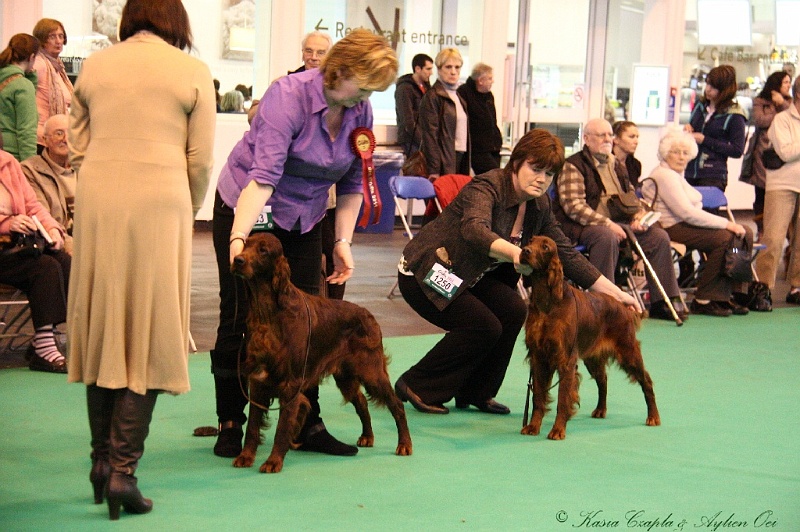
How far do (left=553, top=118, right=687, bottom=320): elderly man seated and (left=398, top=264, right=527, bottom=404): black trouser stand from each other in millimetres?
2427

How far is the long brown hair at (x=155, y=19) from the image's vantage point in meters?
2.98

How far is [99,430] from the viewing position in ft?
10.2

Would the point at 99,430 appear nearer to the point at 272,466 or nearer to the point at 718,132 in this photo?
the point at 272,466

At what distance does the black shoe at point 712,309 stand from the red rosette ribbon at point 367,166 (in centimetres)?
454

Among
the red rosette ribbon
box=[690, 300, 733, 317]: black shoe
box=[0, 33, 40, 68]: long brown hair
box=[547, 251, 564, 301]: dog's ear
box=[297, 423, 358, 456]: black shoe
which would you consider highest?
box=[0, 33, 40, 68]: long brown hair

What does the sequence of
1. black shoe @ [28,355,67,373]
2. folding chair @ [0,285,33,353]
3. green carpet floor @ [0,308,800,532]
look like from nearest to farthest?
green carpet floor @ [0,308,800,532]
black shoe @ [28,355,67,373]
folding chair @ [0,285,33,353]

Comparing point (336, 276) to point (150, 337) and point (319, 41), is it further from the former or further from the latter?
point (319, 41)

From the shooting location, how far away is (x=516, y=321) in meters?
4.63

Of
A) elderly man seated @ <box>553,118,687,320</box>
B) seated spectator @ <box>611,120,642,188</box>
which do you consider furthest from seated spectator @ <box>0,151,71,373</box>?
seated spectator @ <box>611,120,642,188</box>

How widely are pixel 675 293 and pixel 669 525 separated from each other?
4.40m

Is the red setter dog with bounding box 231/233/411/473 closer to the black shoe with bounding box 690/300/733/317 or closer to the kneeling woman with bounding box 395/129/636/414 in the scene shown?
the kneeling woman with bounding box 395/129/636/414

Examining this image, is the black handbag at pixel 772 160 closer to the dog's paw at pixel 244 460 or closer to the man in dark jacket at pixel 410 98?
the man in dark jacket at pixel 410 98

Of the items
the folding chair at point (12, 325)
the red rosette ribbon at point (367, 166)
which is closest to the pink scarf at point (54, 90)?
the folding chair at point (12, 325)

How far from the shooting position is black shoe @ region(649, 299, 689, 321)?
24.8 ft
